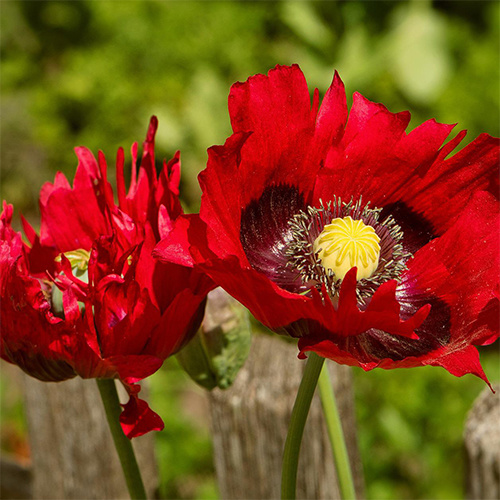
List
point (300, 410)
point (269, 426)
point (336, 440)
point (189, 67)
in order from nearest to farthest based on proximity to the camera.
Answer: point (300, 410) → point (336, 440) → point (269, 426) → point (189, 67)

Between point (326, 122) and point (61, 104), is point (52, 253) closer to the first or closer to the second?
point (326, 122)

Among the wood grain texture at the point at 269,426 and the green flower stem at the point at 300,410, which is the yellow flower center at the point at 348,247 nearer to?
the green flower stem at the point at 300,410

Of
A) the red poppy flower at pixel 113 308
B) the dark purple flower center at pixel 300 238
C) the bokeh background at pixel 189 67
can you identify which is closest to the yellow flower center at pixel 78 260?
the red poppy flower at pixel 113 308

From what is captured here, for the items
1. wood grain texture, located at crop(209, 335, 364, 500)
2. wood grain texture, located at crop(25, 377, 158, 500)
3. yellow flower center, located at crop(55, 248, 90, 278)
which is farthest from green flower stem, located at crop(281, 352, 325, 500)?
wood grain texture, located at crop(25, 377, 158, 500)

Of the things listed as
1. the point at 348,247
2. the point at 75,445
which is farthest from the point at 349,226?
the point at 75,445

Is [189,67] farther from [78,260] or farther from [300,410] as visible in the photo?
[300,410]
